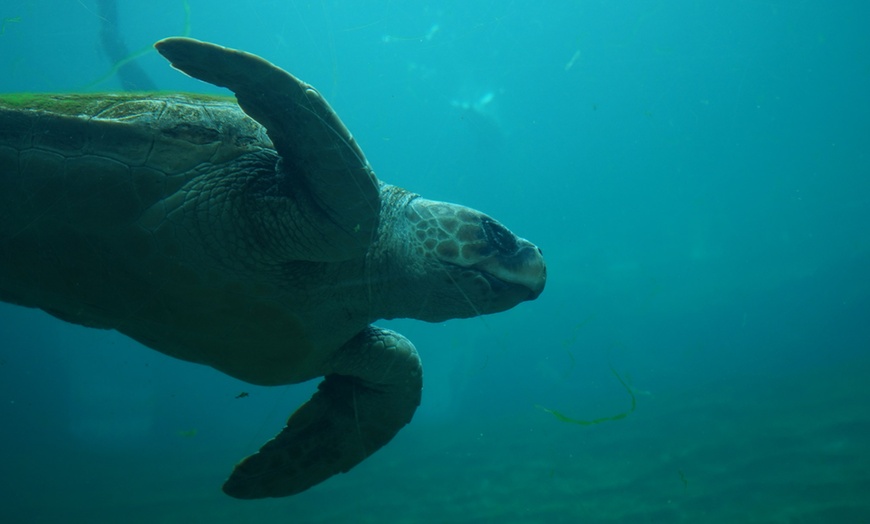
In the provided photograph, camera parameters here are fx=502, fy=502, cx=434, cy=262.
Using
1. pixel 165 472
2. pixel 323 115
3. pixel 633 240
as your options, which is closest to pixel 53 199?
pixel 323 115

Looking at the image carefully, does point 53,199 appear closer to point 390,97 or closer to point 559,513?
point 559,513

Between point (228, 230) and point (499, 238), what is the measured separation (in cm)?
156

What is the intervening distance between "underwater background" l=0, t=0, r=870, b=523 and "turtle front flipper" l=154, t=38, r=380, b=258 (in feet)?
4.85

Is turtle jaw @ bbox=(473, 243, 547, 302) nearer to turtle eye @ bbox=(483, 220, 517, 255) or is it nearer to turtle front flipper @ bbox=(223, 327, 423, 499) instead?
turtle eye @ bbox=(483, 220, 517, 255)

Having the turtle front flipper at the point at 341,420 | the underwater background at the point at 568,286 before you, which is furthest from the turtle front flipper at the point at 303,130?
the underwater background at the point at 568,286

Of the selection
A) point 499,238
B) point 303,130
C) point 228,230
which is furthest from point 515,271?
point 228,230

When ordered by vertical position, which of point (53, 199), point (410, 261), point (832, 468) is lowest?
point (53, 199)

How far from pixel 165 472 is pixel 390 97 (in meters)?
19.1

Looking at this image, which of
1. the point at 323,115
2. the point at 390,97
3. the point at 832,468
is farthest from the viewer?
the point at 390,97

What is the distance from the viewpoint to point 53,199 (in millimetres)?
2516

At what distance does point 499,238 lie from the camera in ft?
10.2

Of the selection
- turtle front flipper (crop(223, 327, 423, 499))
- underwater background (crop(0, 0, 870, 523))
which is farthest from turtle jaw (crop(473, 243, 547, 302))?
turtle front flipper (crop(223, 327, 423, 499))

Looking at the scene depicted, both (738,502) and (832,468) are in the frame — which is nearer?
(738,502)

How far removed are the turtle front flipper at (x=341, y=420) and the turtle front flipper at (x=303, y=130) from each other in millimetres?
1177
